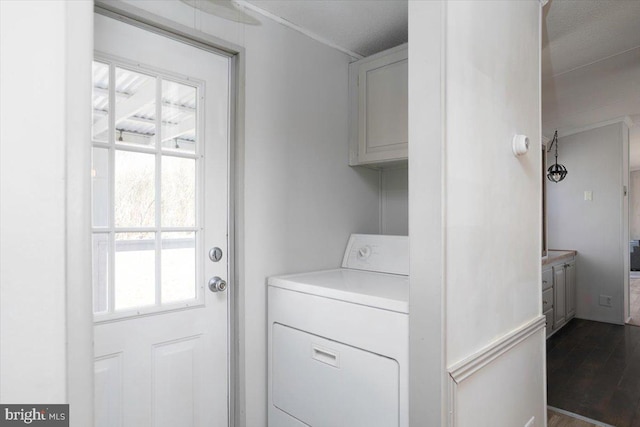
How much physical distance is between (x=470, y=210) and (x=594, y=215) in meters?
4.22

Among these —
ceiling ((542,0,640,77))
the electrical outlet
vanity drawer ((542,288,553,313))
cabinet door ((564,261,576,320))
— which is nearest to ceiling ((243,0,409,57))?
ceiling ((542,0,640,77))

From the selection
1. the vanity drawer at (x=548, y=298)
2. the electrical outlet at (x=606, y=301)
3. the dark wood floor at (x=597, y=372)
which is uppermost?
the vanity drawer at (x=548, y=298)

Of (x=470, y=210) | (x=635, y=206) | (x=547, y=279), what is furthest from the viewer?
(x=635, y=206)

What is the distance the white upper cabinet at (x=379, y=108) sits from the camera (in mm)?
2035

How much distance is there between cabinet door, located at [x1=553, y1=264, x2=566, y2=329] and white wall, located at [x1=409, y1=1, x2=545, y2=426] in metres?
2.48

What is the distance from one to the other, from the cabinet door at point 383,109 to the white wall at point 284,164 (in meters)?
0.13

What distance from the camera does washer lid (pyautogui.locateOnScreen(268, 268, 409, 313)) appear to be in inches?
51.4

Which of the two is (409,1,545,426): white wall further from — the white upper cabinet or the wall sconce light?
the wall sconce light

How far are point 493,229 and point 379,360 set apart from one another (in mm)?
648

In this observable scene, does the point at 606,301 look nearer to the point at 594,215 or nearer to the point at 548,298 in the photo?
the point at 594,215

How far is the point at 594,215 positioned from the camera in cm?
439

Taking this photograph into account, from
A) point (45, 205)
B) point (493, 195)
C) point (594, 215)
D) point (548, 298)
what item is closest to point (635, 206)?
point (594, 215)

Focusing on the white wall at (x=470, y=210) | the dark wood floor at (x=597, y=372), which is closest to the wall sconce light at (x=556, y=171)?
the dark wood floor at (x=597, y=372)

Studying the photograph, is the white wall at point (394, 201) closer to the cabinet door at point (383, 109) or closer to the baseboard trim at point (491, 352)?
the cabinet door at point (383, 109)
